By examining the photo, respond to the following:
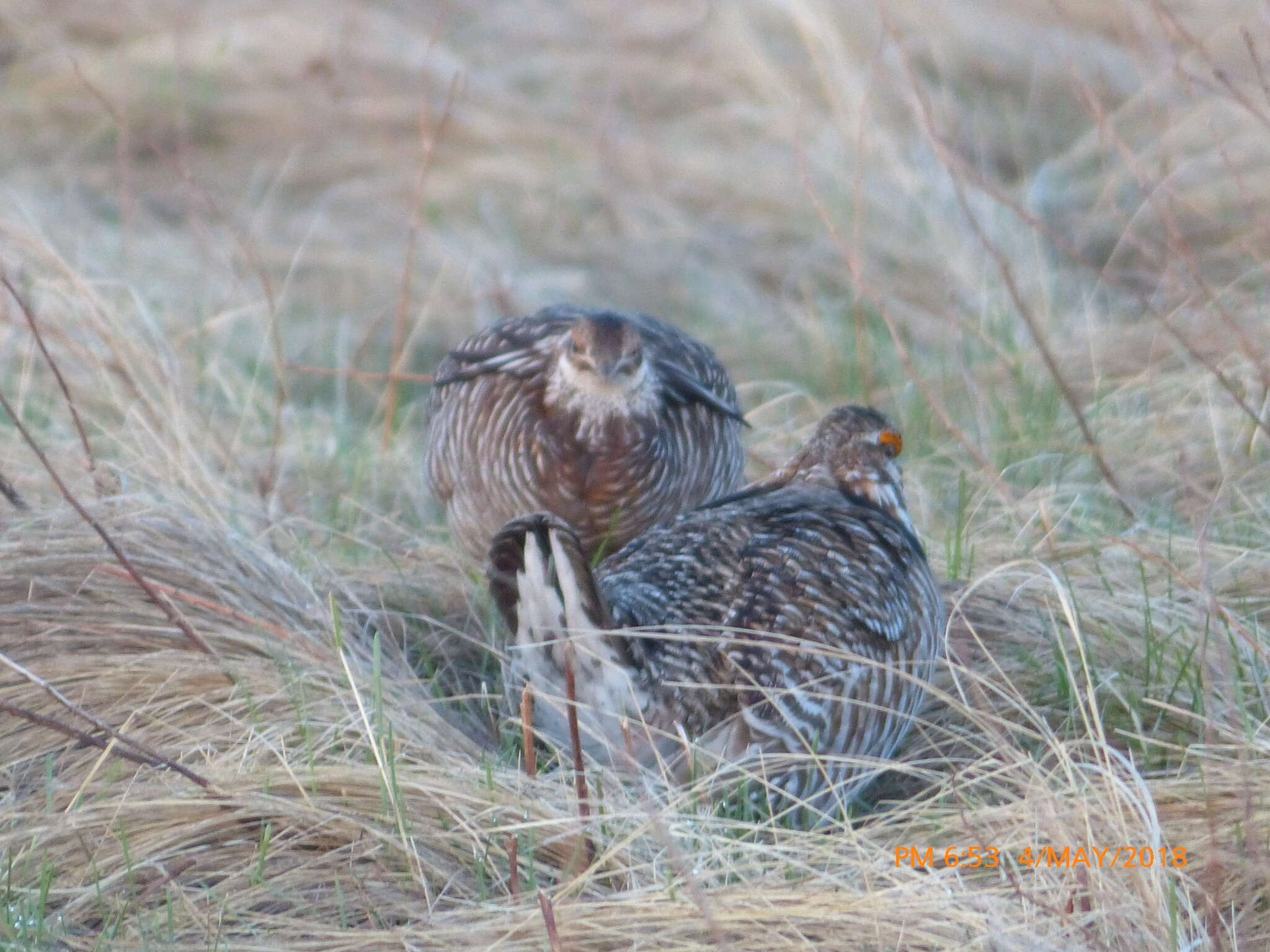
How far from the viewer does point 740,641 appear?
251cm

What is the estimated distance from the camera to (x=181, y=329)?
5621 millimetres

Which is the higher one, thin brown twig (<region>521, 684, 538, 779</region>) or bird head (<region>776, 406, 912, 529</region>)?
bird head (<region>776, 406, 912, 529</region>)

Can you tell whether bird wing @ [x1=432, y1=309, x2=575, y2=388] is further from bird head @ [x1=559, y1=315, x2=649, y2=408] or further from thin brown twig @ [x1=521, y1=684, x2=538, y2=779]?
thin brown twig @ [x1=521, y1=684, x2=538, y2=779]

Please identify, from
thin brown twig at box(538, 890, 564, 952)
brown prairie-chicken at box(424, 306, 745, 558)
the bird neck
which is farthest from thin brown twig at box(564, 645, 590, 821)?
the bird neck

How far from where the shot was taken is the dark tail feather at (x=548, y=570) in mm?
2469

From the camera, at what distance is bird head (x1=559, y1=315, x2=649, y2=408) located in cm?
361

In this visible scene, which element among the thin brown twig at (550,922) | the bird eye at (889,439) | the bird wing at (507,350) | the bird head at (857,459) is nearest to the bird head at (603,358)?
the bird wing at (507,350)

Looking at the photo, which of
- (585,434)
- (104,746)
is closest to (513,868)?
(104,746)

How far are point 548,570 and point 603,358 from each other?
3.90ft

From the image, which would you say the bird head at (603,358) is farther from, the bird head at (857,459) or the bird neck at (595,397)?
the bird head at (857,459)

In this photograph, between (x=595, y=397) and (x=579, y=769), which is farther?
(x=595, y=397)

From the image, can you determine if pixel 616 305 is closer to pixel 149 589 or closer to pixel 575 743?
pixel 149 589

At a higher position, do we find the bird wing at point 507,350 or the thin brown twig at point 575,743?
the bird wing at point 507,350

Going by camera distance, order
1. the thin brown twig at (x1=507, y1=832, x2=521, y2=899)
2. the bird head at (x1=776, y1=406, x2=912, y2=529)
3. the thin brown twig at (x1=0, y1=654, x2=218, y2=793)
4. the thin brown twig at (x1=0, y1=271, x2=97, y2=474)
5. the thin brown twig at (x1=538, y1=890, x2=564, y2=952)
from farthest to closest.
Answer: the bird head at (x1=776, y1=406, x2=912, y2=529) → the thin brown twig at (x1=0, y1=271, x2=97, y2=474) → the thin brown twig at (x1=0, y1=654, x2=218, y2=793) → the thin brown twig at (x1=507, y1=832, x2=521, y2=899) → the thin brown twig at (x1=538, y1=890, x2=564, y2=952)
